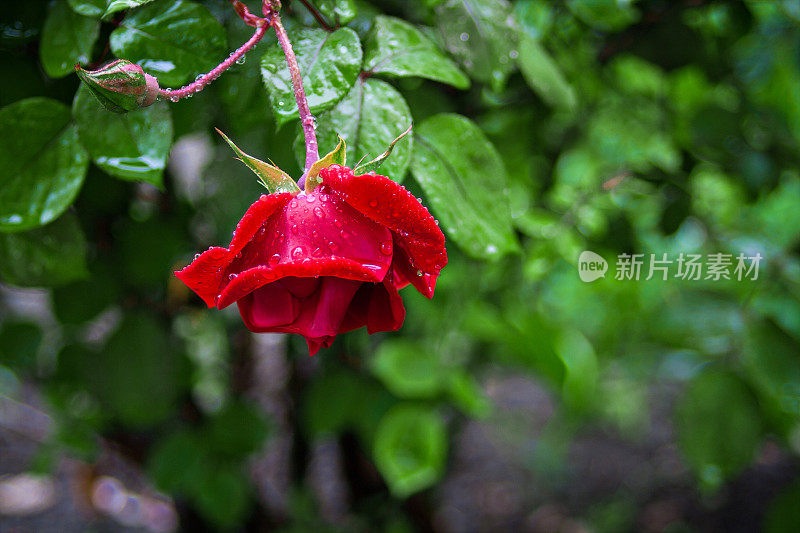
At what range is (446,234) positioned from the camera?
1.55 ft

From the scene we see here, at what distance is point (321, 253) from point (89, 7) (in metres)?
0.25

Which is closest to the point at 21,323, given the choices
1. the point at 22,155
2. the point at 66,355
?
the point at 66,355

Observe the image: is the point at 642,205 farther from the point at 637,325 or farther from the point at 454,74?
the point at 454,74

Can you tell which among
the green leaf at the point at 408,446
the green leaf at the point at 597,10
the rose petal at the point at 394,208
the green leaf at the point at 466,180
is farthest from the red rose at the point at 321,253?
the green leaf at the point at 408,446

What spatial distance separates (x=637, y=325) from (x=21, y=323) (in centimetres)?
120

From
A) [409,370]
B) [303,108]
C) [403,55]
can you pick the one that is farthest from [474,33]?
[409,370]

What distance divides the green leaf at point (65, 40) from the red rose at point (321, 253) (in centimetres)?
20

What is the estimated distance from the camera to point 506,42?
428 mm

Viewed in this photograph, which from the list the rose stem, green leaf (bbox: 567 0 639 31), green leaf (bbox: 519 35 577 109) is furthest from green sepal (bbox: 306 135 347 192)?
green leaf (bbox: 567 0 639 31)

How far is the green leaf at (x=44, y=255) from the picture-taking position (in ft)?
1.45

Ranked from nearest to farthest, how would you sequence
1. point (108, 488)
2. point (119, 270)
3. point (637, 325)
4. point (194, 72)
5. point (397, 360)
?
point (194, 72) → point (119, 270) → point (397, 360) → point (637, 325) → point (108, 488)

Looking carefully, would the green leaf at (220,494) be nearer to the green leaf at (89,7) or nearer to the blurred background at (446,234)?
the blurred background at (446,234)

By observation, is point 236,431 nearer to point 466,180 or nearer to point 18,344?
point 18,344

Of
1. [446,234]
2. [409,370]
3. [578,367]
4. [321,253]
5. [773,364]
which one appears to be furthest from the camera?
[578,367]
